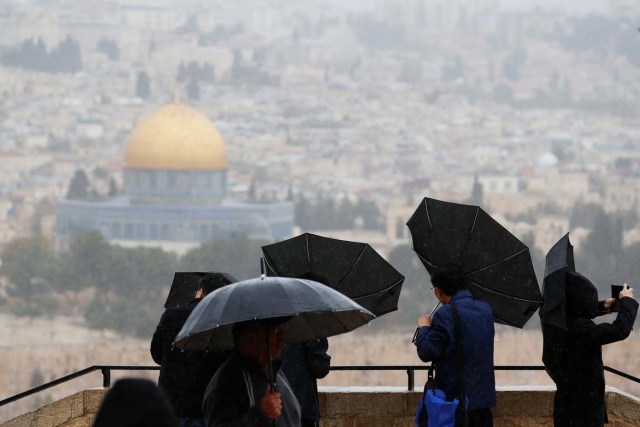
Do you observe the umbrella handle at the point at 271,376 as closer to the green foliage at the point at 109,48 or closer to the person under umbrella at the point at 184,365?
the person under umbrella at the point at 184,365

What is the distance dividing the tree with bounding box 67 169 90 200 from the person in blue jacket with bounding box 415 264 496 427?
7227 cm

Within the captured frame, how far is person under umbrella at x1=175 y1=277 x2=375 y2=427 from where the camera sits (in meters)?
2.73

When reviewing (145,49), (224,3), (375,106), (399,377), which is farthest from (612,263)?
(224,3)

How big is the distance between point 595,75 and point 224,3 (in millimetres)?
33130

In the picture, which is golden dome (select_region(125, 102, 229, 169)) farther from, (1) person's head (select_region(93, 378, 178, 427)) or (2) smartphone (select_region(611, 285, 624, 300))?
(1) person's head (select_region(93, 378, 178, 427))

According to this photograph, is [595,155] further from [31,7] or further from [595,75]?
[31,7]

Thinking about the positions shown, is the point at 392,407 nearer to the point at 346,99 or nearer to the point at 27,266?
the point at 27,266

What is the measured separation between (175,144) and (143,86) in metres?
32.5

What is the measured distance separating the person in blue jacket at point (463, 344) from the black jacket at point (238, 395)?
2.91 feet

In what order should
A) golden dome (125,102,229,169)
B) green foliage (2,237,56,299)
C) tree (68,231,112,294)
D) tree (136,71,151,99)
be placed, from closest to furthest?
tree (68,231,112,294), green foliage (2,237,56,299), golden dome (125,102,229,169), tree (136,71,151,99)

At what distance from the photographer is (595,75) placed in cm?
10825

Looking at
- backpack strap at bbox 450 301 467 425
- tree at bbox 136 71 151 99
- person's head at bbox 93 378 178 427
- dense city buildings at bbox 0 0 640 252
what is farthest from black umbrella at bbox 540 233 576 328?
tree at bbox 136 71 151 99

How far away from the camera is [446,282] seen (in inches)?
144

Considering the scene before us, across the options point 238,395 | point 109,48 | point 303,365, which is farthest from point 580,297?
point 109,48
